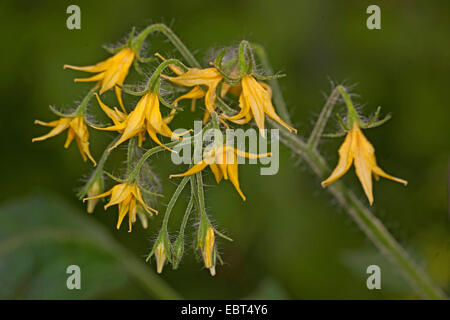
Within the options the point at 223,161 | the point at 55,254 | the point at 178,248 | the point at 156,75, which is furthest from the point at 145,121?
the point at 55,254

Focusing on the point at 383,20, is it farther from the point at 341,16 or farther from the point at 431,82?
the point at 431,82

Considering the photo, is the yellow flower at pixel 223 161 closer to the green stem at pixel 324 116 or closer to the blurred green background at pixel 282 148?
the green stem at pixel 324 116

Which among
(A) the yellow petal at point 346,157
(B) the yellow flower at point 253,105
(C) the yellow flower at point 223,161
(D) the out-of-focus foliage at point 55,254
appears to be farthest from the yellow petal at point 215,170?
(D) the out-of-focus foliage at point 55,254

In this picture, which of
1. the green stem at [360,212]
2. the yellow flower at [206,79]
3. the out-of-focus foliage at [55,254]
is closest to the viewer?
the yellow flower at [206,79]

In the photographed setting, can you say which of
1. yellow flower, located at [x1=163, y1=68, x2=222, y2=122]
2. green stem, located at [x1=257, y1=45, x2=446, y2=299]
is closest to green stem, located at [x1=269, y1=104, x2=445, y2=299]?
green stem, located at [x1=257, y1=45, x2=446, y2=299]

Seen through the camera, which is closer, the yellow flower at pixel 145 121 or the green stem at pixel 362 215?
the yellow flower at pixel 145 121
